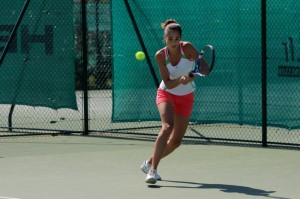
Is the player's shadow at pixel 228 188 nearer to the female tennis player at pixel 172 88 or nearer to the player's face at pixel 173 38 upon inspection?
the female tennis player at pixel 172 88

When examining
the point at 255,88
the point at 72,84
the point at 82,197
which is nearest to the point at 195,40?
the point at 255,88

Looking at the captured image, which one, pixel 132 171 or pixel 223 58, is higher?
pixel 223 58

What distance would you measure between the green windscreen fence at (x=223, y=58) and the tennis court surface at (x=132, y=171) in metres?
0.78

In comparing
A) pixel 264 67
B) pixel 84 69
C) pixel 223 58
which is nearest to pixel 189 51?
pixel 264 67

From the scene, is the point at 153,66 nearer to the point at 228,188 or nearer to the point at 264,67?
the point at 264,67

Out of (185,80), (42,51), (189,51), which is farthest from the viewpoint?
(42,51)

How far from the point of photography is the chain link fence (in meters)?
11.9

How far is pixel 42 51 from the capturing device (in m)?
13.5

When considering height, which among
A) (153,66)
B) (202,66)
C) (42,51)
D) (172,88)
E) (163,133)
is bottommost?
(163,133)

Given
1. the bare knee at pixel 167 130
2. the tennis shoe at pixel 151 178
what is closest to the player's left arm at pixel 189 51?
the bare knee at pixel 167 130

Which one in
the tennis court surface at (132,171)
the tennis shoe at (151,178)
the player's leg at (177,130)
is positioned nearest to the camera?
the tennis court surface at (132,171)

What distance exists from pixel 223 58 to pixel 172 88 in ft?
12.6

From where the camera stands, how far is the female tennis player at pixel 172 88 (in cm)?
867

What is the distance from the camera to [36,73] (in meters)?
13.5
